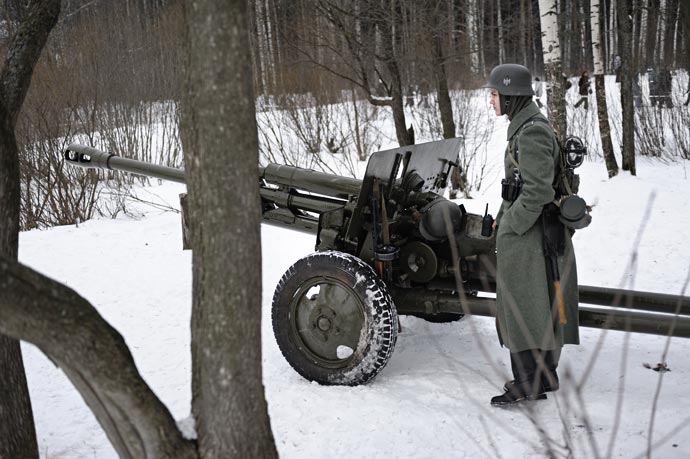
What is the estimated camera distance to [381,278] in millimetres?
4285

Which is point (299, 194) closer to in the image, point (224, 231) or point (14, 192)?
point (14, 192)

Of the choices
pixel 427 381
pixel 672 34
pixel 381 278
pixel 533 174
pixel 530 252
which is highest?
pixel 672 34

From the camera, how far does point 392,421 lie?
3678mm

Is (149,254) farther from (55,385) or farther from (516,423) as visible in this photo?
(516,423)

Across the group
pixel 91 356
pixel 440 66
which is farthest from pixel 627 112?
pixel 91 356

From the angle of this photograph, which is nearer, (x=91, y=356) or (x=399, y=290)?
(x=91, y=356)

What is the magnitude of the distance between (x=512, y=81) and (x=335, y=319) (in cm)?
169

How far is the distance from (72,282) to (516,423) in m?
4.50

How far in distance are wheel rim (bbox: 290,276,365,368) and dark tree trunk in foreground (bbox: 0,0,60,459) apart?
Result: 5.39ft

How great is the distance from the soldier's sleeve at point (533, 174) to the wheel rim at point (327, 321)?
1.06m

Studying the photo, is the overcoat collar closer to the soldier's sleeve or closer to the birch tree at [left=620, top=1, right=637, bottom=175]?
the soldier's sleeve

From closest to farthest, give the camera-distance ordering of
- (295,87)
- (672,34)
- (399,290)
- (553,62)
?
(399,290), (553,62), (295,87), (672,34)

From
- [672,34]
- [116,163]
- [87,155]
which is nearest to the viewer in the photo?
[116,163]

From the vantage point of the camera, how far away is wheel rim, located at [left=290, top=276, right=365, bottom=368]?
4.17 meters
